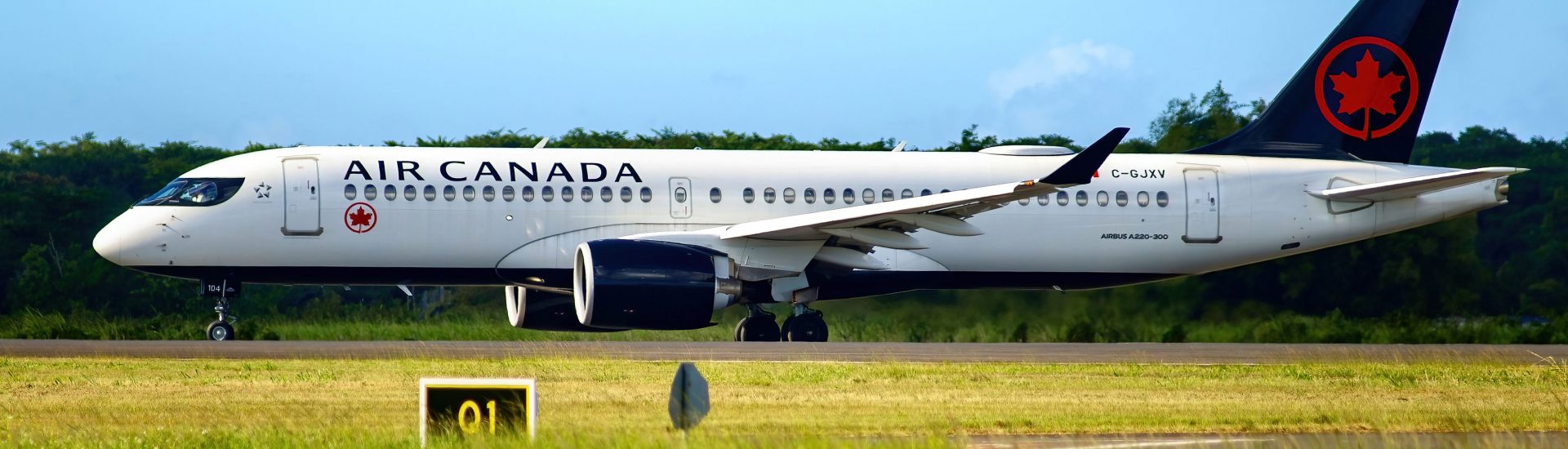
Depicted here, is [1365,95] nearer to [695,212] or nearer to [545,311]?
[695,212]

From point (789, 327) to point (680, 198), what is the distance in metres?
2.07

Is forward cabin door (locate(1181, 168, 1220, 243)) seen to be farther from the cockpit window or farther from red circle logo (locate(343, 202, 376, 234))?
the cockpit window

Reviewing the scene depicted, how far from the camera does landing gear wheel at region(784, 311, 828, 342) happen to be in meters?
19.9

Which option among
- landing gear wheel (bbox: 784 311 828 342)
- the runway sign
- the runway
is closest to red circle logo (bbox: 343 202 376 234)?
the runway

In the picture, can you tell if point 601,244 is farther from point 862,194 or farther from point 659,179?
point 862,194

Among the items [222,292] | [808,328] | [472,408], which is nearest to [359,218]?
[222,292]

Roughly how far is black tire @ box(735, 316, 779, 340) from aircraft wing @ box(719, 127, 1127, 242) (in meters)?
1.46

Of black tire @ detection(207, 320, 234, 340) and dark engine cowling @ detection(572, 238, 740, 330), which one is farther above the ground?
dark engine cowling @ detection(572, 238, 740, 330)

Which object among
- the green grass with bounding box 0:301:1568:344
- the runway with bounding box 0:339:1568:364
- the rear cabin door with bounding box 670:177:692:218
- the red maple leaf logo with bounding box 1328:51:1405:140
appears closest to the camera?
the runway with bounding box 0:339:1568:364

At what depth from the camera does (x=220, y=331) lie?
19.2 meters

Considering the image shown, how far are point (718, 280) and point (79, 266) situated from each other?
579 inches

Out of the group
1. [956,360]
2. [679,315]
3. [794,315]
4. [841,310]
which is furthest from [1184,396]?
Answer: [841,310]

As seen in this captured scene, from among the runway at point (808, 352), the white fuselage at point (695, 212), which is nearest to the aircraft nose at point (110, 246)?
the white fuselage at point (695, 212)

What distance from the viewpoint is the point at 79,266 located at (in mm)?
27891
